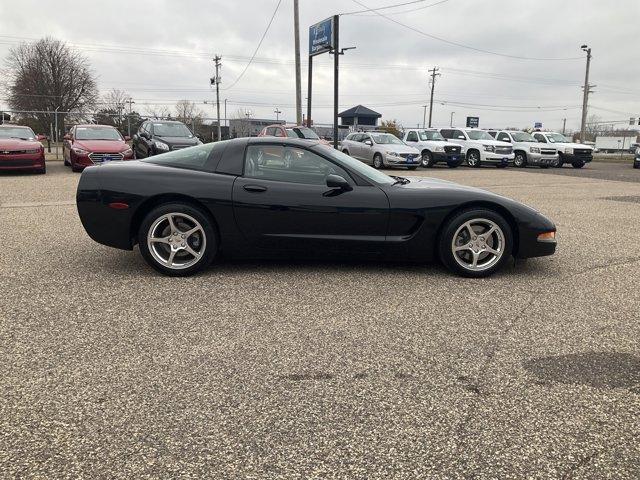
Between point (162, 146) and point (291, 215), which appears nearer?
point (291, 215)

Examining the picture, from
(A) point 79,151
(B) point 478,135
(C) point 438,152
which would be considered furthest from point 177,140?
(B) point 478,135

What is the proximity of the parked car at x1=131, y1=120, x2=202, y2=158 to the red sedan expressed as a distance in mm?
760

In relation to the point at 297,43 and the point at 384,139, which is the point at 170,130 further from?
the point at 297,43

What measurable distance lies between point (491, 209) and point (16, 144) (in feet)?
44.7

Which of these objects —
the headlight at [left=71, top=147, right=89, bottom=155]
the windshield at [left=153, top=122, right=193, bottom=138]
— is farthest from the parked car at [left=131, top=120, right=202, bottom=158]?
the headlight at [left=71, top=147, right=89, bottom=155]

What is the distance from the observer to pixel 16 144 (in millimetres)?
13945

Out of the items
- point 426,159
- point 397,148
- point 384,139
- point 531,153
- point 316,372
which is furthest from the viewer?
point 531,153

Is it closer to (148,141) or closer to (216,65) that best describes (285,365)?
(148,141)

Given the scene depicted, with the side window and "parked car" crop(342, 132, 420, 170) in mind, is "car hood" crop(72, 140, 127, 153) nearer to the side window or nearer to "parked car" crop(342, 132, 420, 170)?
"parked car" crop(342, 132, 420, 170)

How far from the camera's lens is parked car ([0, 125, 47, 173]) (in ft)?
44.9

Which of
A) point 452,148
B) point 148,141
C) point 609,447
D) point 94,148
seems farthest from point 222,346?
point 452,148

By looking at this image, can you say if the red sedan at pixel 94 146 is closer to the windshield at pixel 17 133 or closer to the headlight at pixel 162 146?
the headlight at pixel 162 146

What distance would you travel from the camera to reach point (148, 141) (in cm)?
1622

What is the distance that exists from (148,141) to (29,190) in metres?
5.50
